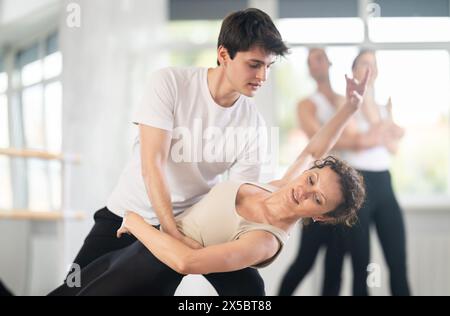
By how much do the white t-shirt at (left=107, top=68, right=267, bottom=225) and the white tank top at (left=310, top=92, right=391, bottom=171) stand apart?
11.7 inches

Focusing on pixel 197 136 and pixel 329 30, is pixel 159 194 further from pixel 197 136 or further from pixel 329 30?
pixel 329 30

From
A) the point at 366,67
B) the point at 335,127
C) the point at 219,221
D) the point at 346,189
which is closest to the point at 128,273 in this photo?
the point at 219,221

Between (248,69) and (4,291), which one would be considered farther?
(4,291)

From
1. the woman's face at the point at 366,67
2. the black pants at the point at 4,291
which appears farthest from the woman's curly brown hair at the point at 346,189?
the black pants at the point at 4,291

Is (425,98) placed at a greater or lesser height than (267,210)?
greater

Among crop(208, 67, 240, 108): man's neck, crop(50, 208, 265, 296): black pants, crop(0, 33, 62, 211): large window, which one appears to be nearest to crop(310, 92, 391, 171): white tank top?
crop(208, 67, 240, 108): man's neck

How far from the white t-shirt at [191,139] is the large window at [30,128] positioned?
1.09 ft

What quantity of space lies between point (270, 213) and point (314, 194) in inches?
5.3

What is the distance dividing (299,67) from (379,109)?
31 centimetres

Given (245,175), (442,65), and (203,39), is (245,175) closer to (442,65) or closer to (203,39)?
(203,39)

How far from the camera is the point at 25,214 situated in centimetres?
219

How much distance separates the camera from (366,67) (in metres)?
2.20

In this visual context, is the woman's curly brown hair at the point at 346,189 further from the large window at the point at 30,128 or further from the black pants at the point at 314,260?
the large window at the point at 30,128
